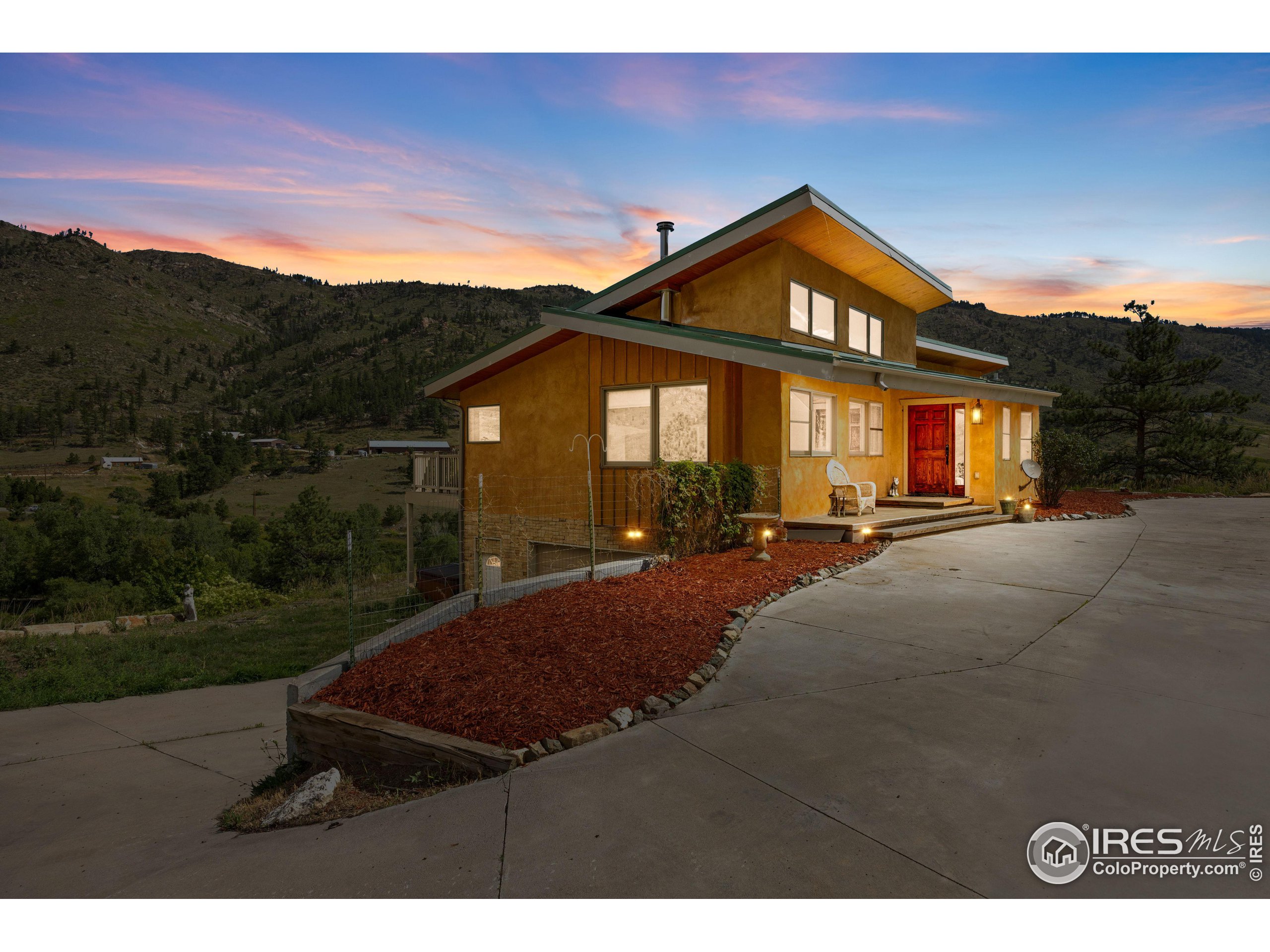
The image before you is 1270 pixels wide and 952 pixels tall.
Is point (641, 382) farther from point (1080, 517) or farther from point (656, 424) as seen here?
point (1080, 517)

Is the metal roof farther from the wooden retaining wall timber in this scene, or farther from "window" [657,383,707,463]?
the wooden retaining wall timber

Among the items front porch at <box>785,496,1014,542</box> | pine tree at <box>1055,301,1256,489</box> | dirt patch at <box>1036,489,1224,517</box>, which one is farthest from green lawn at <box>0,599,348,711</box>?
pine tree at <box>1055,301,1256,489</box>

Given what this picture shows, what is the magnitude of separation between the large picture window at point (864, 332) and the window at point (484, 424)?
26.7 ft

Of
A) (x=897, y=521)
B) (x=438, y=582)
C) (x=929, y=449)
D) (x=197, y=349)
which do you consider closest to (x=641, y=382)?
(x=897, y=521)

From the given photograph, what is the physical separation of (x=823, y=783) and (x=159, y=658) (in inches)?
482

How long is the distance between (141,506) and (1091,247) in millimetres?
63936

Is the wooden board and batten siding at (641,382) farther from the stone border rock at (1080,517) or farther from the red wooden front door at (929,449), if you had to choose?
the stone border rock at (1080,517)

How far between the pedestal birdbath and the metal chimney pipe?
7930 mm

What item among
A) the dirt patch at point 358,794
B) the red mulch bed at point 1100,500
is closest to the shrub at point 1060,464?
the red mulch bed at point 1100,500

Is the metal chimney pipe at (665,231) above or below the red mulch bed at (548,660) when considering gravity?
above

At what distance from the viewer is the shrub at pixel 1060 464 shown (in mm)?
15945

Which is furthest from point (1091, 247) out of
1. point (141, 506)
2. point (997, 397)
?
point (141, 506)

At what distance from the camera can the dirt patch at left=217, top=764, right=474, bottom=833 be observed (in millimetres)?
3580

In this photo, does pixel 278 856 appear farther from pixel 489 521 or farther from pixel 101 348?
pixel 101 348
